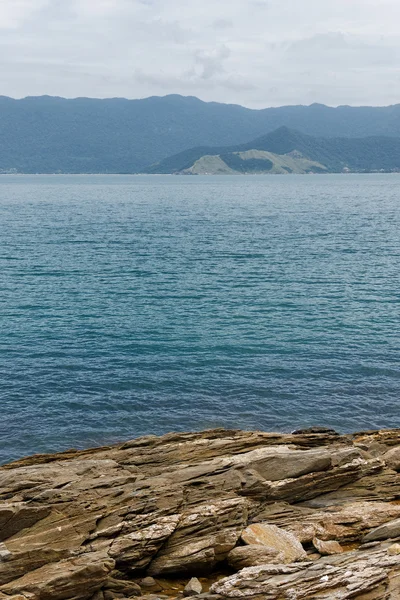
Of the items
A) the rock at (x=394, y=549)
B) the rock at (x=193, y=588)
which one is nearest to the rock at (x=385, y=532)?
the rock at (x=394, y=549)

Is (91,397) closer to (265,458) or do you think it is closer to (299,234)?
(265,458)

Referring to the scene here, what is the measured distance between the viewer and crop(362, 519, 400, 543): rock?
2155cm

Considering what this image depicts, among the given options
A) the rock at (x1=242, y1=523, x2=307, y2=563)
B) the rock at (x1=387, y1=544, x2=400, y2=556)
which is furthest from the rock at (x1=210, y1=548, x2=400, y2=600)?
the rock at (x1=242, y1=523, x2=307, y2=563)

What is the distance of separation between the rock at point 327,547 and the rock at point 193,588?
4.18 metres

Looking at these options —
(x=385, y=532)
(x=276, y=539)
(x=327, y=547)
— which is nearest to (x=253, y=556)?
(x=276, y=539)

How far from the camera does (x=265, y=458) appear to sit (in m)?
25.4

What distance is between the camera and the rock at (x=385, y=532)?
848 inches

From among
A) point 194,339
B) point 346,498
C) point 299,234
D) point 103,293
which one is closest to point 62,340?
point 194,339

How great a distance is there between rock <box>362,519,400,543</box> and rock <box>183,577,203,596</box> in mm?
5978

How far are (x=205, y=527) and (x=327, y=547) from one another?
4092 mm

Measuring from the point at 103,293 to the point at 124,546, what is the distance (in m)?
53.8

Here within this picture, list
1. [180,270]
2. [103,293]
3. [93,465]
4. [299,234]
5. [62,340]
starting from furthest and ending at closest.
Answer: [299,234] → [180,270] → [103,293] → [62,340] → [93,465]

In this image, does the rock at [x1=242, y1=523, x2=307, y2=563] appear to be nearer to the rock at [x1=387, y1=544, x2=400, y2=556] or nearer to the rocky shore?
the rocky shore

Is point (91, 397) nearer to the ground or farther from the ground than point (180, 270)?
nearer to the ground
